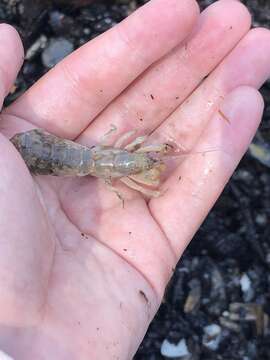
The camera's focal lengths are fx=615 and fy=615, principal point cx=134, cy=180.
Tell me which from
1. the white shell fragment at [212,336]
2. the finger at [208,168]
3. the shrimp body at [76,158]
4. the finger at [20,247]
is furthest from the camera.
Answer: the white shell fragment at [212,336]

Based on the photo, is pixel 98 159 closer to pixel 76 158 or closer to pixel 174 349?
pixel 76 158

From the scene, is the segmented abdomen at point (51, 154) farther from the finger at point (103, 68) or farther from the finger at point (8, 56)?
the finger at point (8, 56)

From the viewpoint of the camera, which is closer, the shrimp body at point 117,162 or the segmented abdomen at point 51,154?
the segmented abdomen at point 51,154

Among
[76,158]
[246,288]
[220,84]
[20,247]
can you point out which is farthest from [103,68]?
[246,288]

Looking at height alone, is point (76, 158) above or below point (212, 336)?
above

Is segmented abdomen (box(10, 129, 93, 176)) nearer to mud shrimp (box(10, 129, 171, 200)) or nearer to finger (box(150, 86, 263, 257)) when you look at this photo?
mud shrimp (box(10, 129, 171, 200))

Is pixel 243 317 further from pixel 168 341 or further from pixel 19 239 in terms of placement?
pixel 19 239

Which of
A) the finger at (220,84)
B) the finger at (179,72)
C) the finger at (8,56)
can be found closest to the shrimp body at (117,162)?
the finger at (179,72)

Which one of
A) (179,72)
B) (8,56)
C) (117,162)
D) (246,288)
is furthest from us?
(246,288)

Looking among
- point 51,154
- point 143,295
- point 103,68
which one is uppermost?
point 103,68

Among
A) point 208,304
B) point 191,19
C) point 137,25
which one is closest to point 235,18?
point 191,19
